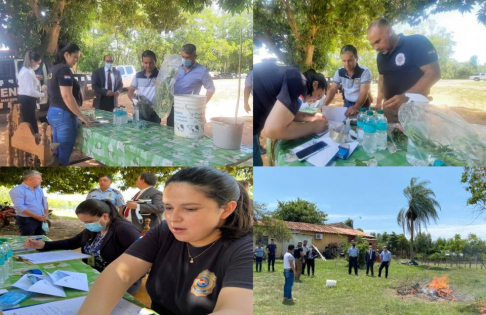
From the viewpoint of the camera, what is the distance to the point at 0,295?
5.13ft

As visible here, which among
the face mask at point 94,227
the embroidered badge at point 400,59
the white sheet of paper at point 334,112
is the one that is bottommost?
the face mask at point 94,227

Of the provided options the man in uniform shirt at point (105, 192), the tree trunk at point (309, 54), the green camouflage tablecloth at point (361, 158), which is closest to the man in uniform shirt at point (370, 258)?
the green camouflage tablecloth at point (361, 158)

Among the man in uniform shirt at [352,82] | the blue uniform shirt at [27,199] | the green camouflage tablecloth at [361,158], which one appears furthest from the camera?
the blue uniform shirt at [27,199]

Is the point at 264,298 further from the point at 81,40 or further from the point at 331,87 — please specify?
the point at 81,40

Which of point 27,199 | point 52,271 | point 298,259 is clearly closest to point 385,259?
point 298,259

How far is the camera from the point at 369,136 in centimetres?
182

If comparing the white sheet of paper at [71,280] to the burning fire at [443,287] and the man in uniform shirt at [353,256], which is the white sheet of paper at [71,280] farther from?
the burning fire at [443,287]

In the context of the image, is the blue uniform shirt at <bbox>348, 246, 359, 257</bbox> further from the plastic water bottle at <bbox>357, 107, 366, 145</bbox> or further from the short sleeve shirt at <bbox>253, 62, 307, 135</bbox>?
the short sleeve shirt at <bbox>253, 62, 307, 135</bbox>

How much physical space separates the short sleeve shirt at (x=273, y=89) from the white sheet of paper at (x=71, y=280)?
989 millimetres

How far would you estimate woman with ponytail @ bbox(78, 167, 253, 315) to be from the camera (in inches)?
56.8

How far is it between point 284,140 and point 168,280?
800mm

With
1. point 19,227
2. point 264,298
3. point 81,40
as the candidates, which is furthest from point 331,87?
point 19,227

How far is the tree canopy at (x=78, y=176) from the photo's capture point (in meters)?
2.55

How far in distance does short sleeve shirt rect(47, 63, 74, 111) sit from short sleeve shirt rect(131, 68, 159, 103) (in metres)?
0.35
